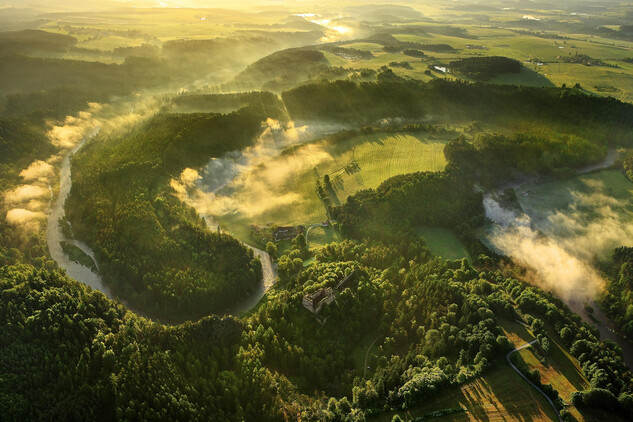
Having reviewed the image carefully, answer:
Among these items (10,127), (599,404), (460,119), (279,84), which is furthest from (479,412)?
(279,84)

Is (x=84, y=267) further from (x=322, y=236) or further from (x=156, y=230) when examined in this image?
(x=322, y=236)

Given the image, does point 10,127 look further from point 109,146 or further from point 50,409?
point 50,409

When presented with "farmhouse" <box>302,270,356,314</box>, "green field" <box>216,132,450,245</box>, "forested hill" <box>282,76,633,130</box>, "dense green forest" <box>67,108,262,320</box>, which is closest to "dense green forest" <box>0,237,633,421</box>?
"farmhouse" <box>302,270,356,314</box>

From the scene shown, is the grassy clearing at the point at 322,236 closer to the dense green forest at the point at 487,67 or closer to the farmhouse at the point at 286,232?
the farmhouse at the point at 286,232

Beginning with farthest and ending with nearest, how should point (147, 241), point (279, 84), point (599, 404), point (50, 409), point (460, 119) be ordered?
point (279, 84) < point (460, 119) < point (147, 241) < point (50, 409) < point (599, 404)

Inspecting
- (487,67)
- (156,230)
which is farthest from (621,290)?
(487,67)
